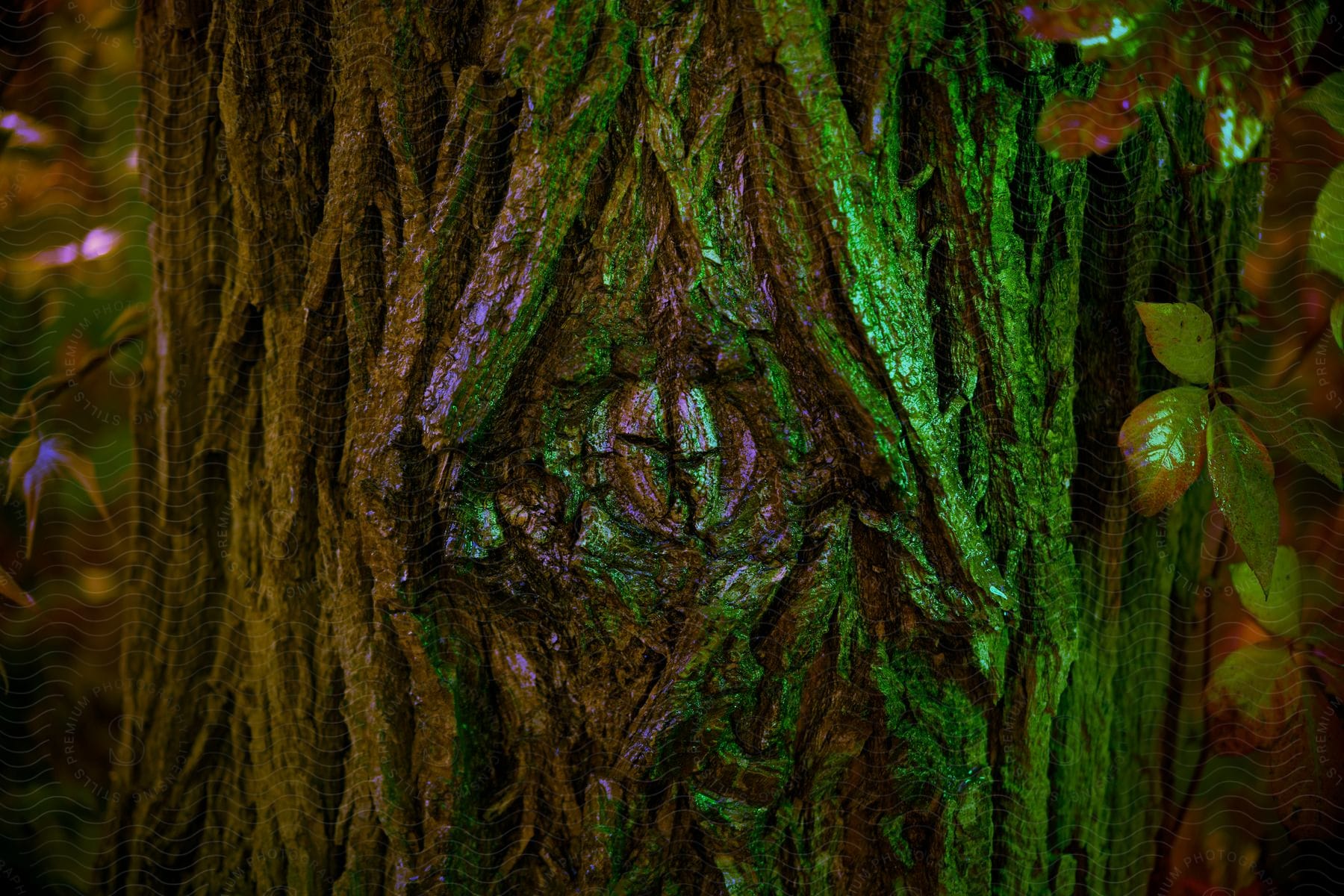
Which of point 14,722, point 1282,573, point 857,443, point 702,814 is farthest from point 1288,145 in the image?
point 14,722

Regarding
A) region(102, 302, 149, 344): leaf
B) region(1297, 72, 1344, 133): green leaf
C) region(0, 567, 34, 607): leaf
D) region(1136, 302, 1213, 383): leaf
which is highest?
region(102, 302, 149, 344): leaf

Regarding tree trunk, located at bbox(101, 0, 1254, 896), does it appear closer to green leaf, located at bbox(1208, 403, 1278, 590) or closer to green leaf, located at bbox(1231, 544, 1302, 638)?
green leaf, located at bbox(1208, 403, 1278, 590)

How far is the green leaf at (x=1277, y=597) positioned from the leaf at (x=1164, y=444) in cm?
21

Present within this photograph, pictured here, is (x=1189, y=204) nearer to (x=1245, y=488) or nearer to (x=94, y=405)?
(x=1245, y=488)

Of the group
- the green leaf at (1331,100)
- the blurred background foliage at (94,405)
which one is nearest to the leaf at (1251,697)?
the blurred background foliage at (94,405)

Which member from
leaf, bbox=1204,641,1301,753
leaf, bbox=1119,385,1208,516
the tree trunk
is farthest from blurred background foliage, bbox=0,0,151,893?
leaf, bbox=1204,641,1301,753

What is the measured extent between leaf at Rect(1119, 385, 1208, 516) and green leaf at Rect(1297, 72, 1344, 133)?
336 mm

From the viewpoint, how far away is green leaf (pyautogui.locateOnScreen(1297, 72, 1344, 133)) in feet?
2.45

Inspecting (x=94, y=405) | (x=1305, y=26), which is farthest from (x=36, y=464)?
(x=1305, y=26)

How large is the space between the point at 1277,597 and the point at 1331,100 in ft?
1.61

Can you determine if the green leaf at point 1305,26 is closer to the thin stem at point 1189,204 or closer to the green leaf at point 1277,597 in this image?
the thin stem at point 1189,204

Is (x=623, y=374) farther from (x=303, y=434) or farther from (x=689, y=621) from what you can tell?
(x=303, y=434)

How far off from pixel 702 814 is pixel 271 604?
437 millimetres

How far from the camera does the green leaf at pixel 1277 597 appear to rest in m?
0.78
